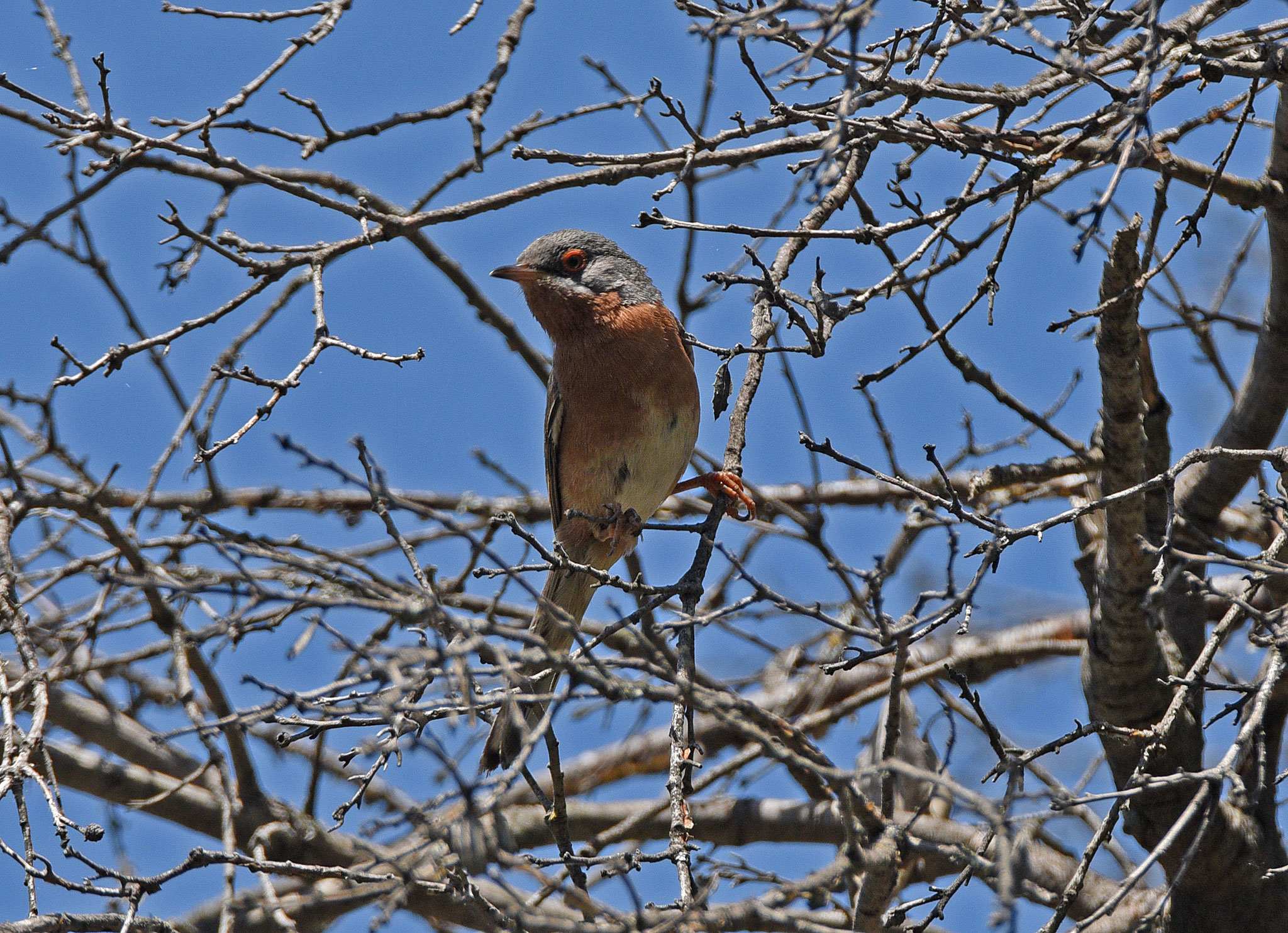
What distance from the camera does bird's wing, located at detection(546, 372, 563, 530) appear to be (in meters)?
5.99

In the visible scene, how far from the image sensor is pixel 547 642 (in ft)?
11.2

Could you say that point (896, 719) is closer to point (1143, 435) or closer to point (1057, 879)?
point (1143, 435)

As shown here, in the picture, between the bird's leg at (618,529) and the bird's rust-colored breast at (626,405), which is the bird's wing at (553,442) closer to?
the bird's rust-colored breast at (626,405)

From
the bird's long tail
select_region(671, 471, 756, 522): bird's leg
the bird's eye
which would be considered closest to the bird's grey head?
the bird's eye

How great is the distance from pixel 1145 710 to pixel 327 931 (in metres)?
4.37

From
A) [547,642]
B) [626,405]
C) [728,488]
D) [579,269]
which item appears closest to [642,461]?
[626,405]

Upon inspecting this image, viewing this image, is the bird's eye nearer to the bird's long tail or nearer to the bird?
the bird

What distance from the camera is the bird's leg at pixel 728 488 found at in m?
4.78

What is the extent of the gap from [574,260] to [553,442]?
41.2 inches

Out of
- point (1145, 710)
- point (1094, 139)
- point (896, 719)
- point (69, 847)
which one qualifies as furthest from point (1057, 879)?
point (69, 847)

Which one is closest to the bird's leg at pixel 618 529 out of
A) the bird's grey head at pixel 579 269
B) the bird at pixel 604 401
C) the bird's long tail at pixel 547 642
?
the bird at pixel 604 401

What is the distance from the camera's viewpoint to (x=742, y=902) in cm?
232

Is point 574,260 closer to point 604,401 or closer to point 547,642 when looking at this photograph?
point 604,401

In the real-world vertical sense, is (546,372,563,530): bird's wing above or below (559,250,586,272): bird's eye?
below
